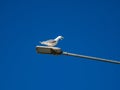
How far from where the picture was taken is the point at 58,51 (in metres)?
4.57

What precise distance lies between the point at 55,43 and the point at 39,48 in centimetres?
35

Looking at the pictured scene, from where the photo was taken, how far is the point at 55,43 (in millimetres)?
4789

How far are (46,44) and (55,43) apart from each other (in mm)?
142

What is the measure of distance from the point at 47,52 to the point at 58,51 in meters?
0.16

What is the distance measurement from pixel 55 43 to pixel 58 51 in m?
0.25

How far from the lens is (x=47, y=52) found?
4566 mm

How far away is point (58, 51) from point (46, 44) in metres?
0.28

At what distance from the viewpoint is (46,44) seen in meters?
4.75

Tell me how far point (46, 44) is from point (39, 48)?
0.80ft

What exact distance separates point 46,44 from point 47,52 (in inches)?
8.8

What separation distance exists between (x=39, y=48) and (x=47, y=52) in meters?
0.13
